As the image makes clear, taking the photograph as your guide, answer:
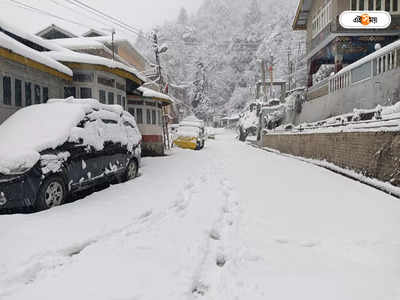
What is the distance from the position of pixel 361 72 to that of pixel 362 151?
21.4 ft

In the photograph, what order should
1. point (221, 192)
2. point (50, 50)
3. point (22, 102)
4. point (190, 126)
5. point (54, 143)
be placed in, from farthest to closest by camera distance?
1. point (190, 126)
2. point (50, 50)
3. point (22, 102)
4. point (221, 192)
5. point (54, 143)

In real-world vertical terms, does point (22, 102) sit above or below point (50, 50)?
below

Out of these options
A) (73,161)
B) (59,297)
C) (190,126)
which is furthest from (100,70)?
(190,126)

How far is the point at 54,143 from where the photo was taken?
5043 millimetres

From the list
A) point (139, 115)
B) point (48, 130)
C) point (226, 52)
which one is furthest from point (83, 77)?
point (226, 52)

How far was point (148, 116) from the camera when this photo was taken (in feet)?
55.7

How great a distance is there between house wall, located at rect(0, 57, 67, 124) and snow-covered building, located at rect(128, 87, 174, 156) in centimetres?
621

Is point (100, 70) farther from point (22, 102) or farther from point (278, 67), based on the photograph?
point (278, 67)

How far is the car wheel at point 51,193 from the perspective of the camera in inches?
186

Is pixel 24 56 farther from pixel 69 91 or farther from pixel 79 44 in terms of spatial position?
pixel 79 44

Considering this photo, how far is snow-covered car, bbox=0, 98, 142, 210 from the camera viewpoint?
4469mm

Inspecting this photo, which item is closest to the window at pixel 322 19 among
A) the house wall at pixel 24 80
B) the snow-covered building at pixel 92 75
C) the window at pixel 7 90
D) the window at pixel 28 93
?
the snow-covered building at pixel 92 75

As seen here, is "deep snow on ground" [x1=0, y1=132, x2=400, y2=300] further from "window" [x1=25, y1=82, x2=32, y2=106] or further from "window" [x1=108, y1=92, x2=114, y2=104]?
"window" [x1=108, y1=92, x2=114, y2=104]

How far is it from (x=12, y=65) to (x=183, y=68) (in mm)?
79412
